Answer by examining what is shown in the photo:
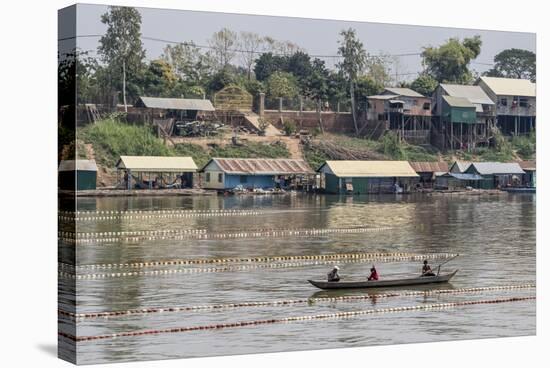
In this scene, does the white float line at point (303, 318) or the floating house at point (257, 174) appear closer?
the white float line at point (303, 318)

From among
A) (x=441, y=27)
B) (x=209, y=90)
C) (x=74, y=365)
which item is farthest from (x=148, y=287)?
(x=441, y=27)

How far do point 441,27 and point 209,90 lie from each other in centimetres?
546

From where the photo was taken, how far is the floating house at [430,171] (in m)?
29.9

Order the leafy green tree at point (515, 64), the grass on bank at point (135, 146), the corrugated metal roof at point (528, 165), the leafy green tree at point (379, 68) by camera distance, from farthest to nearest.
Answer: the corrugated metal roof at point (528, 165) → the leafy green tree at point (515, 64) → the leafy green tree at point (379, 68) → the grass on bank at point (135, 146)

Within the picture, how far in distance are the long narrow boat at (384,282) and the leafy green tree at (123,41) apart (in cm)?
543

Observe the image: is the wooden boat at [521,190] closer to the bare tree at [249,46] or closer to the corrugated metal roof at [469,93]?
the corrugated metal roof at [469,93]

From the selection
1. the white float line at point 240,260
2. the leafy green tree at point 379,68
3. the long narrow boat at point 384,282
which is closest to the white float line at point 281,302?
the long narrow boat at point 384,282

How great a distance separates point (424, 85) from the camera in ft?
98.3

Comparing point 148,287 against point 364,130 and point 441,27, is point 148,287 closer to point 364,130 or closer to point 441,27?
point 364,130

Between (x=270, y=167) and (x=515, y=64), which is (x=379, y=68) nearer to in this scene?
(x=270, y=167)

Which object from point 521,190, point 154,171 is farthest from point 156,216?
point 521,190

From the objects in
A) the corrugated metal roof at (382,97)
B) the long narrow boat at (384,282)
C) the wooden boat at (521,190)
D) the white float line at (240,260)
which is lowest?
the long narrow boat at (384,282)

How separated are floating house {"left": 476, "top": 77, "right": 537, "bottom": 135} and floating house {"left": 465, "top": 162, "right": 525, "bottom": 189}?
0.77 metres

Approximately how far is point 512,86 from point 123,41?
9393mm
